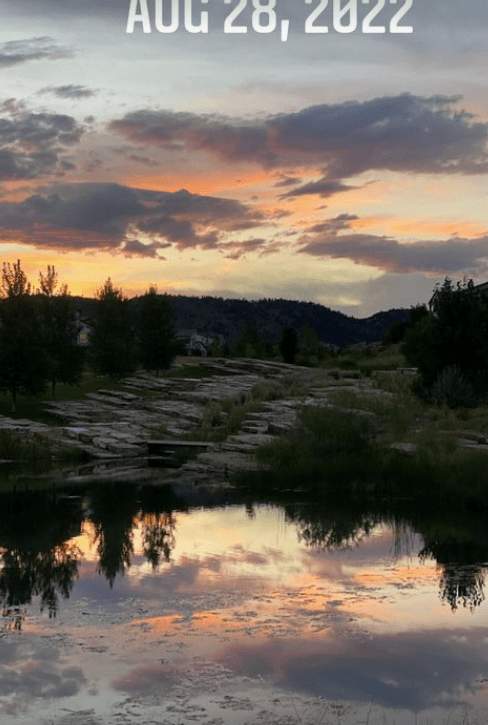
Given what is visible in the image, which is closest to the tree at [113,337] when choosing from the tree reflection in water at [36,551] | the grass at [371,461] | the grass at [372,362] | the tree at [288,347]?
the grass at [372,362]

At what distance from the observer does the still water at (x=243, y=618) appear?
380 inches

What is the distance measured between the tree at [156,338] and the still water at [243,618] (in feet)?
129

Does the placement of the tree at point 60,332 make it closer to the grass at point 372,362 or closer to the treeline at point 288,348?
the grass at point 372,362

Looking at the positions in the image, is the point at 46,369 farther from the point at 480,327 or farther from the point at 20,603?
the point at 20,603

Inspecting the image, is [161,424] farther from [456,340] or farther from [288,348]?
[288,348]

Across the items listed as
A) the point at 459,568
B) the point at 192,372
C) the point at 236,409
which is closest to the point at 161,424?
the point at 236,409

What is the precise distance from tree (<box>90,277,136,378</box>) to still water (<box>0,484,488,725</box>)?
112 feet

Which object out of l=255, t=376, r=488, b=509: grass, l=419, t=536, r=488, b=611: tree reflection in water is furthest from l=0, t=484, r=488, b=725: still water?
l=255, t=376, r=488, b=509: grass

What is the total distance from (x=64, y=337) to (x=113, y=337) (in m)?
8.08

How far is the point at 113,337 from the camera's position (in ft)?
186

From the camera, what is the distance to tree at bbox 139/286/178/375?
60312 millimetres

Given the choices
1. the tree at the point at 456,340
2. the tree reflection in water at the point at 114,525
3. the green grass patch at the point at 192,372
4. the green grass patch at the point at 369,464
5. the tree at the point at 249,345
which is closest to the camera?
the tree reflection in water at the point at 114,525

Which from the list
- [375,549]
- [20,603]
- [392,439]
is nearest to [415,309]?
[392,439]

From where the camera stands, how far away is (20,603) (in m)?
13.5
